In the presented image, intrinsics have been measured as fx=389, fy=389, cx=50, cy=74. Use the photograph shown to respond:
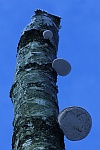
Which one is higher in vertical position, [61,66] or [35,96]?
[61,66]

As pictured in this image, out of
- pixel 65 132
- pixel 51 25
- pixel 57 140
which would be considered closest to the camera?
pixel 57 140

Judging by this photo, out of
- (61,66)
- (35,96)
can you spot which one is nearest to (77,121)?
(35,96)

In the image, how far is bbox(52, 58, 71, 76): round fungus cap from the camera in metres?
4.15

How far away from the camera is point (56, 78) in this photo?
414cm

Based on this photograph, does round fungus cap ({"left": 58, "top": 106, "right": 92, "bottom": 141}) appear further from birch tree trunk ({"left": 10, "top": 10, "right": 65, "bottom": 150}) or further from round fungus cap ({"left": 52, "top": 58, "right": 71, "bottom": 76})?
round fungus cap ({"left": 52, "top": 58, "right": 71, "bottom": 76})

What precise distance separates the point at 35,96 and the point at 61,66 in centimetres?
95

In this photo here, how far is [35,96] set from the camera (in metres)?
3.59

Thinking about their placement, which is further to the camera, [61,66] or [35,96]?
[61,66]

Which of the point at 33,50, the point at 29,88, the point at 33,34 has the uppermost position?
the point at 33,34

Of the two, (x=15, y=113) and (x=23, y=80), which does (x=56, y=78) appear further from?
(x=15, y=113)

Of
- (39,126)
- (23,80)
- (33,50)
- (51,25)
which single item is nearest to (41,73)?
(23,80)

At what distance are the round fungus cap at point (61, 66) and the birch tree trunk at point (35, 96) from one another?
55 millimetres

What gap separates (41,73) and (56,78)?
11.2 inches

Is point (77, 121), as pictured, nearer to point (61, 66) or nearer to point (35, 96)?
point (35, 96)
